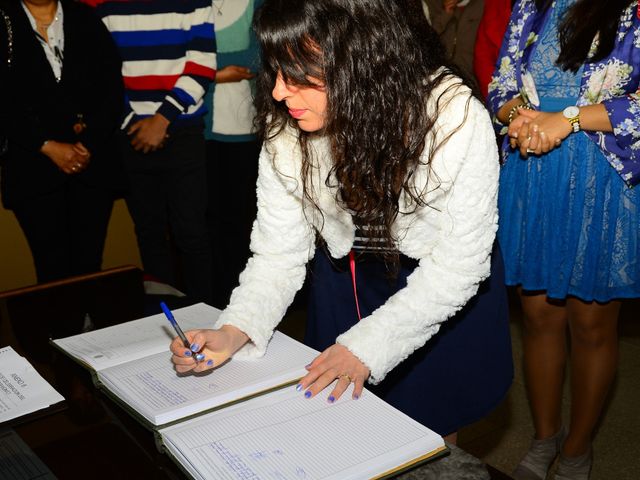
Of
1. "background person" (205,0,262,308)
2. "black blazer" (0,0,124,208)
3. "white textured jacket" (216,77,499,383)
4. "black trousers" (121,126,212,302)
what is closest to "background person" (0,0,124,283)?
"black blazer" (0,0,124,208)

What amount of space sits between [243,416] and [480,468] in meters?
0.32

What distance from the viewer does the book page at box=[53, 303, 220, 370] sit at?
1177 millimetres

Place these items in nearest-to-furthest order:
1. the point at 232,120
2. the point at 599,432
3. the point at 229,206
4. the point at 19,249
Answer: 1. the point at 599,432
2. the point at 232,120
3. the point at 229,206
4. the point at 19,249

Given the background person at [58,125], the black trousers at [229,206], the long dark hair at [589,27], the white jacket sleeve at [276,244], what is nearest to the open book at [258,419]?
the white jacket sleeve at [276,244]

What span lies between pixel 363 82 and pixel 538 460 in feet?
4.26

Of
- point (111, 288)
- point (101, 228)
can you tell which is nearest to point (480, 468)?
point (111, 288)

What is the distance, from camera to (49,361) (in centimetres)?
120

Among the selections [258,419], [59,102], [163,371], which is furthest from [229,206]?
[258,419]

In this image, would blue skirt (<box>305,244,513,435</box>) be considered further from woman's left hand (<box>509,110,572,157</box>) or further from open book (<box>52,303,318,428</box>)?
woman's left hand (<box>509,110,572,157</box>)

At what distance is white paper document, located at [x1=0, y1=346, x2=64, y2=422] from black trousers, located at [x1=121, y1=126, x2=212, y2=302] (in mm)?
1441

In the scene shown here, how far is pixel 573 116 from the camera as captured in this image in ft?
5.36

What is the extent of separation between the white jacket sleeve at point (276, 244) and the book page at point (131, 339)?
0.32 feet

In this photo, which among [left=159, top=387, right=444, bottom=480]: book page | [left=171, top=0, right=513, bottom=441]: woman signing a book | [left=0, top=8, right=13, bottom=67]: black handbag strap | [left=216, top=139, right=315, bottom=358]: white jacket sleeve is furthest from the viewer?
[left=0, top=8, right=13, bottom=67]: black handbag strap

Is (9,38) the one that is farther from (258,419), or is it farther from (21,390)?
(258,419)
